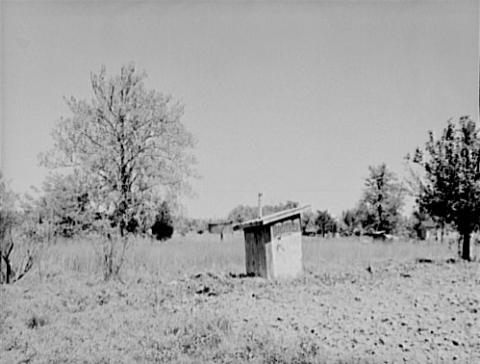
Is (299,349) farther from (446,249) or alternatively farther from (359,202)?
(446,249)

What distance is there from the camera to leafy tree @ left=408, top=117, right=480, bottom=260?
20.4 feet

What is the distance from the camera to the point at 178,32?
3365 millimetres

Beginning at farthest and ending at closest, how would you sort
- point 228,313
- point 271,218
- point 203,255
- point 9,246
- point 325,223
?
1. point 325,223
2. point 203,255
3. point 271,218
4. point 9,246
5. point 228,313

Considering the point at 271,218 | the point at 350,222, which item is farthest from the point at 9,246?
the point at 350,222

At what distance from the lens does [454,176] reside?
20.5ft

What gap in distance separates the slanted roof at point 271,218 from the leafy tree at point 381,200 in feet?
2.41

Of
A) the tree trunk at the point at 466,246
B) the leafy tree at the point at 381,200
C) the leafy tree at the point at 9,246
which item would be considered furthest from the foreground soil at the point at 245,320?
the tree trunk at the point at 466,246

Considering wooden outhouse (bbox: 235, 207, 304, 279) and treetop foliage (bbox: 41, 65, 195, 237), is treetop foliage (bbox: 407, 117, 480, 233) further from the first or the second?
treetop foliage (bbox: 41, 65, 195, 237)

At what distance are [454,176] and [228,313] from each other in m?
4.18

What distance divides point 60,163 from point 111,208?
648mm

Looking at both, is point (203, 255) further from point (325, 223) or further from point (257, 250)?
point (325, 223)

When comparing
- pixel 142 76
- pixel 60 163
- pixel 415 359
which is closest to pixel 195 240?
pixel 60 163

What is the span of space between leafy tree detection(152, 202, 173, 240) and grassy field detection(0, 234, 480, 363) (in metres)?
0.24

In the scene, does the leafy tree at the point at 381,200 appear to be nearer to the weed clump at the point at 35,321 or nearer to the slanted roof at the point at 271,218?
the slanted roof at the point at 271,218
